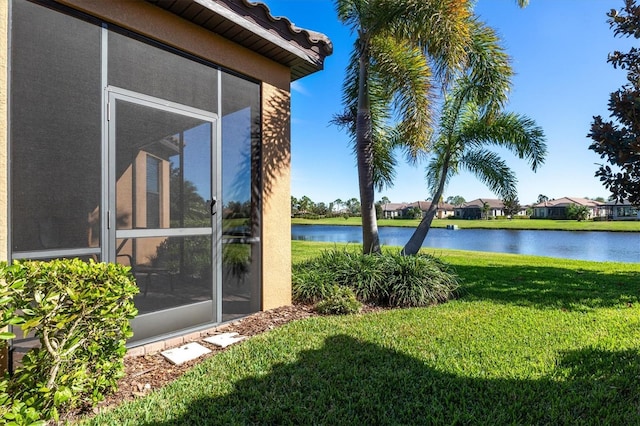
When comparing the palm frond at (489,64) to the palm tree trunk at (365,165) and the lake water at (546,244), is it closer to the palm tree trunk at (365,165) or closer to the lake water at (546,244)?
the palm tree trunk at (365,165)

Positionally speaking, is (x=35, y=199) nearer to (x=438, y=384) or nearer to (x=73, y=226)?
(x=73, y=226)

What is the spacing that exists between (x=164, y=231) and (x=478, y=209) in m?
83.0

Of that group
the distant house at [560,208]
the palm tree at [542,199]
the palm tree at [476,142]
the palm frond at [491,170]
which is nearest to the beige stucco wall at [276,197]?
the palm tree at [476,142]

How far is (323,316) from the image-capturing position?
4789 millimetres

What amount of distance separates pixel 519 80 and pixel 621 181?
6327mm

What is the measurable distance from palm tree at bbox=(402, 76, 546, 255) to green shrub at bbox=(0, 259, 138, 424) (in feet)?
21.8

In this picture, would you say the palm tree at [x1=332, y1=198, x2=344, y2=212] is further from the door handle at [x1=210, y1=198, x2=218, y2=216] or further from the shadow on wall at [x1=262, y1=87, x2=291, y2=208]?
the door handle at [x1=210, y1=198, x2=218, y2=216]

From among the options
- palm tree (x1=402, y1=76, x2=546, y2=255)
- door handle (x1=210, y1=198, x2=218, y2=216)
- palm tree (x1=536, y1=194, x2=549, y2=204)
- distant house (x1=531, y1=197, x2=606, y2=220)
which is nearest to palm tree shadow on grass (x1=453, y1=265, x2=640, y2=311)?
palm tree (x1=402, y1=76, x2=546, y2=255)

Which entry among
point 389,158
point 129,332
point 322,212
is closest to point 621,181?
point 129,332

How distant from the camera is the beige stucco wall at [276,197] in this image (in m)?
4.83

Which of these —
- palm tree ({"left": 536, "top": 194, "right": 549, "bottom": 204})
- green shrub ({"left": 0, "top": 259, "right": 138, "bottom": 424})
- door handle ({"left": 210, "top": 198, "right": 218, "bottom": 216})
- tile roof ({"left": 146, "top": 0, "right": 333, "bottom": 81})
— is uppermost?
palm tree ({"left": 536, "top": 194, "right": 549, "bottom": 204})

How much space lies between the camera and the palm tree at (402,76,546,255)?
313 inches

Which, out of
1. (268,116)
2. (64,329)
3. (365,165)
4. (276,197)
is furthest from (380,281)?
(64,329)

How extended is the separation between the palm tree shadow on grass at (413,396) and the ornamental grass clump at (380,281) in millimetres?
2314
